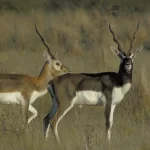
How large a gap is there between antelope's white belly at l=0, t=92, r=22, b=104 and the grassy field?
226mm

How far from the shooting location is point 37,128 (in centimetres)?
1026

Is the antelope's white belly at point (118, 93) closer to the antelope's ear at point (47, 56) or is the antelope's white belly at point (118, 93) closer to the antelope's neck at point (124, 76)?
the antelope's neck at point (124, 76)

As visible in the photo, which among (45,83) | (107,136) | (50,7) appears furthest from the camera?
(50,7)

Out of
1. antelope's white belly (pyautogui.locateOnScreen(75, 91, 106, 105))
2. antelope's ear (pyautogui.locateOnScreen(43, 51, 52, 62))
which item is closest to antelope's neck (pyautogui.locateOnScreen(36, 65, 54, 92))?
antelope's ear (pyautogui.locateOnScreen(43, 51, 52, 62))

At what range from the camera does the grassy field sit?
8719 mm

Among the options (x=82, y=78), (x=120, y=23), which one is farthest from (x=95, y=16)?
(x=82, y=78)

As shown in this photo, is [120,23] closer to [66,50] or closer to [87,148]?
[66,50]

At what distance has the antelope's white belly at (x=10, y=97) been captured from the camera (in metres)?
11.1

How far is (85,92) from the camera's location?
33.2 feet

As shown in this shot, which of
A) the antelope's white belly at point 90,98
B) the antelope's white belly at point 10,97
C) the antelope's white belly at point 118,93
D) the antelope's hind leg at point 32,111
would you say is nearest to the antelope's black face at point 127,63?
the antelope's white belly at point 118,93

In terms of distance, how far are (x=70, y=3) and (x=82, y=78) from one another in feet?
72.4

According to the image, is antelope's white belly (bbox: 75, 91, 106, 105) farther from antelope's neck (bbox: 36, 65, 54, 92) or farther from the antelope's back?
antelope's neck (bbox: 36, 65, 54, 92)

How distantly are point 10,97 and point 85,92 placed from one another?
1544 mm

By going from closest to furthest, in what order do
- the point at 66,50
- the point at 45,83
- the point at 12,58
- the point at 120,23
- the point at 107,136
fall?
the point at 107,136, the point at 45,83, the point at 12,58, the point at 66,50, the point at 120,23
